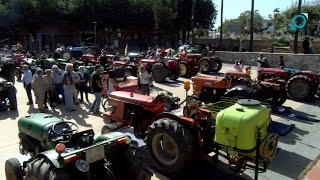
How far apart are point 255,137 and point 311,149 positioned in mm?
3039

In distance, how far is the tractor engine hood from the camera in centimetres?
535

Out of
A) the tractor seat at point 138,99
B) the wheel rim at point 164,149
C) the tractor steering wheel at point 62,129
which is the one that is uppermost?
the tractor seat at point 138,99

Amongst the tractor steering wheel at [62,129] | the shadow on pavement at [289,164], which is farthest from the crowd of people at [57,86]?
the shadow on pavement at [289,164]

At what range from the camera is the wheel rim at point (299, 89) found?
452 inches

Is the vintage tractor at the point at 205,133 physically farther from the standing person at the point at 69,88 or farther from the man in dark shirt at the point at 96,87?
the standing person at the point at 69,88

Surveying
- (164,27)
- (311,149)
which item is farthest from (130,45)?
(311,149)

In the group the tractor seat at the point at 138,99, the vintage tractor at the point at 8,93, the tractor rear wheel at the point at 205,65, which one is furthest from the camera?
the tractor rear wheel at the point at 205,65

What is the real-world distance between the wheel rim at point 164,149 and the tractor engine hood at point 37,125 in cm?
170

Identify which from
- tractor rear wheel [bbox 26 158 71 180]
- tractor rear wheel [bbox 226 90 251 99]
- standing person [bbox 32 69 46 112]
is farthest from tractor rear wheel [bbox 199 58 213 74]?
tractor rear wheel [bbox 26 158 71 180]

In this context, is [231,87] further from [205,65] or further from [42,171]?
[205,65]

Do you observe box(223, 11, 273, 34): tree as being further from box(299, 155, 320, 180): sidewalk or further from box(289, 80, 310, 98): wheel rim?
box(299, 155, 320, 180): sidewalk

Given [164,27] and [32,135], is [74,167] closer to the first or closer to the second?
[32,135]

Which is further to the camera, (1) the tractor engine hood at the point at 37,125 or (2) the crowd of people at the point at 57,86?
(2) the crowd of people at the point at 57,86

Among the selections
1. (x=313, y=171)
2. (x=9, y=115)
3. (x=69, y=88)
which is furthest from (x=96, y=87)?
(x=313, y=171)
